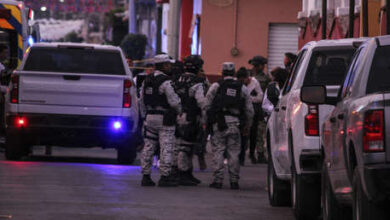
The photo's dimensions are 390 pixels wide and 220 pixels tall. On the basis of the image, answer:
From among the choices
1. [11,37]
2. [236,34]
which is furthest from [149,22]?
[11,37]

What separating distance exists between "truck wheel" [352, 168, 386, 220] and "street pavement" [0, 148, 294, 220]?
3.69 metres

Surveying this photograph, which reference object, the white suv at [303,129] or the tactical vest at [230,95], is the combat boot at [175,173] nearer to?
the tactical vest at [230,95]

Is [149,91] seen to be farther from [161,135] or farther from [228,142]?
[228,142]

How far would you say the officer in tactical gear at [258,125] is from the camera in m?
21.1

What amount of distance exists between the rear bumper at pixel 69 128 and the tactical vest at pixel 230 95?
3358mm

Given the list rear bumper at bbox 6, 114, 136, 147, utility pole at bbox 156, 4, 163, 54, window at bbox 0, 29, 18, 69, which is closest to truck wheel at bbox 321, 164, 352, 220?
rear bumper at bbox 6, 114, 136, 147

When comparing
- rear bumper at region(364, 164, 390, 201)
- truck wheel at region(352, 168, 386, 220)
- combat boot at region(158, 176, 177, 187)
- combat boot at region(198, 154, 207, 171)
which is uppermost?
rear bumper at region(364, 164, 390, 201)

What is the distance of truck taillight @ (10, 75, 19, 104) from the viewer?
60.0ft

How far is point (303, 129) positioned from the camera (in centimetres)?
1096

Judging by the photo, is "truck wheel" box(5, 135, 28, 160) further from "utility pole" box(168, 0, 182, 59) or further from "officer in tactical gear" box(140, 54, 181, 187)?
"utility pole" box(168, 0, 182, 59)

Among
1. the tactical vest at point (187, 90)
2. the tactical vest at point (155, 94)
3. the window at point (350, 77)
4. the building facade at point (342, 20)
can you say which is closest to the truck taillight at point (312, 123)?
the window at point (350, 77)

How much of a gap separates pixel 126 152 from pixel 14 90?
223 centimetres

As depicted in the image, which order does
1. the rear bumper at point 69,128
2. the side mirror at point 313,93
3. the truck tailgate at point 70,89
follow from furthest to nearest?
Answer: the rear bumper at point 69,128
the truck tailgate at point 70,89
the side mirror at point 313,93

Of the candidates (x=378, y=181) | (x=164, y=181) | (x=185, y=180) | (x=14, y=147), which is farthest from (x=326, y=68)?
(x=14, y=147)
